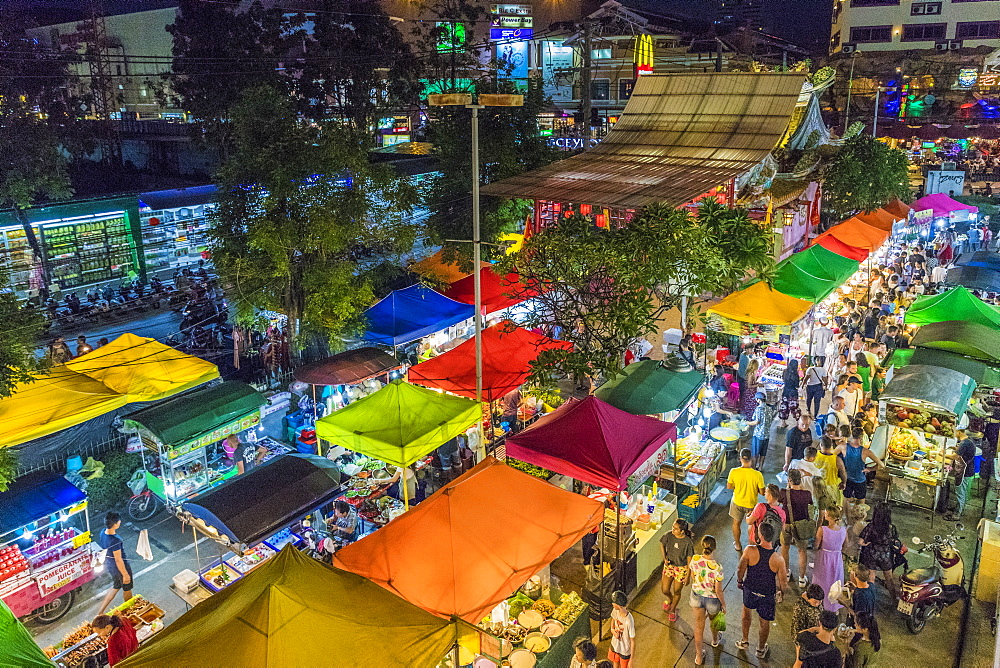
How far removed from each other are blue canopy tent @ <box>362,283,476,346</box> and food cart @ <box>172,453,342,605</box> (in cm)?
526

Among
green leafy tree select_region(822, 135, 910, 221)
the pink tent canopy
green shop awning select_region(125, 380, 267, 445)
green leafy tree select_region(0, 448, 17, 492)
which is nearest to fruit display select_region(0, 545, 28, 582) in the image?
green leafy tree select_region(0, 448, 17, 492)

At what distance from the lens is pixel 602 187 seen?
1388 cm

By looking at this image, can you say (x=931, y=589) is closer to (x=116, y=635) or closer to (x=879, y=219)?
(x=116, y=635)

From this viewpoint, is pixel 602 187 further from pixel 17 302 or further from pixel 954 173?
pixel 954 173

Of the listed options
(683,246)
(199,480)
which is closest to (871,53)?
(683,246)

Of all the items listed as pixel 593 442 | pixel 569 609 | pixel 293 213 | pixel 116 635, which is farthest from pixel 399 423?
pixel 293 213

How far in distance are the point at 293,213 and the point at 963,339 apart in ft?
40.7

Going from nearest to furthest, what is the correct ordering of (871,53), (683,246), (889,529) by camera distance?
(889,529) → (683,246) → (871,53)

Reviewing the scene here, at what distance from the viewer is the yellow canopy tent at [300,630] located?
5211 mm

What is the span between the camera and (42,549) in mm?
9031

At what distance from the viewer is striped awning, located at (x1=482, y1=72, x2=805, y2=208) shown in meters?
13.6

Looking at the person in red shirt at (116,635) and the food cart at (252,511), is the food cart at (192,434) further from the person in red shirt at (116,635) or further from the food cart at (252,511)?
the person in red shirt at (116,635)

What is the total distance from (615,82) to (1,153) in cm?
3101

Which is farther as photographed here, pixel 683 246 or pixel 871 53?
pixel 871 53
